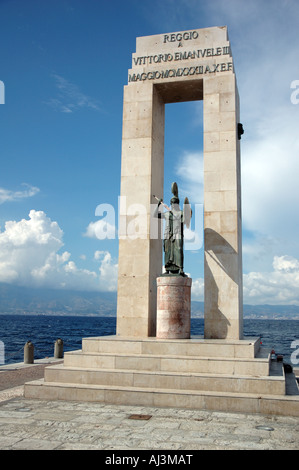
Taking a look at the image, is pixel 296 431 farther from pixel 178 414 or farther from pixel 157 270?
pixel 157 270

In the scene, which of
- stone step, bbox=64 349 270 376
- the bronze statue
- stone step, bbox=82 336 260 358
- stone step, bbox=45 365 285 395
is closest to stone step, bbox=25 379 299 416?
stone step, bbox=45 365 285 395

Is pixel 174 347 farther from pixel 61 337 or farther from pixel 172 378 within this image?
pixel 61 337

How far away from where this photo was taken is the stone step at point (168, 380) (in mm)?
12430

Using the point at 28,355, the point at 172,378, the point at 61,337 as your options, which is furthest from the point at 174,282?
the point at 61,337

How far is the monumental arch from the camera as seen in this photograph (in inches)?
689

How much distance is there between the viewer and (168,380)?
43.0 ft

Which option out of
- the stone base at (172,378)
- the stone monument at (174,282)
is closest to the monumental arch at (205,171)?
the stone monument at (174,282)

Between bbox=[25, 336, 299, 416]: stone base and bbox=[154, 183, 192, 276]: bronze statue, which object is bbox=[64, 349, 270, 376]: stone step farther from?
bbox=[154, 183, 192, 276]: bronze statue

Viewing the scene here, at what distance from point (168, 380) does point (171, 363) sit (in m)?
0.80

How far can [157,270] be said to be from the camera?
19.4 metres

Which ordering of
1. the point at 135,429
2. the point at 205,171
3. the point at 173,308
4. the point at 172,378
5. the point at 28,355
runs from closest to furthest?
the point at 135,429
the point at 172,378
the point at 173,308
the point at 205,171
the point at 28,355

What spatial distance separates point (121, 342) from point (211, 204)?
21.8 feet
